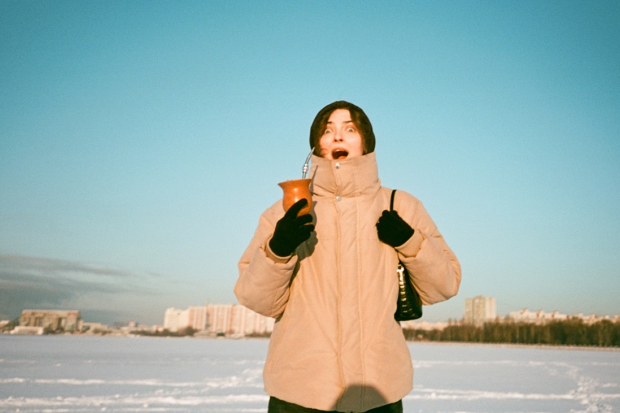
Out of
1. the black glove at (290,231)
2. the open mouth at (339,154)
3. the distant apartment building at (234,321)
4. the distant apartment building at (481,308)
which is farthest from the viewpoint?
the distant apartment building at (481,308)

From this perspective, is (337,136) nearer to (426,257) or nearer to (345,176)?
(345,176)

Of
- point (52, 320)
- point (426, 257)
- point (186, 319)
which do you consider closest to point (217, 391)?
point (426, 257)

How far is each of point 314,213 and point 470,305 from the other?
87.4m

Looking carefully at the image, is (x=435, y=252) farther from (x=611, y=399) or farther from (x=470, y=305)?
(x=470, y=305)

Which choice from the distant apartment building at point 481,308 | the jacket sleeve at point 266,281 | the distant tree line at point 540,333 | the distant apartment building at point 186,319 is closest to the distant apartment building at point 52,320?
the distant apartment building at point 186,319

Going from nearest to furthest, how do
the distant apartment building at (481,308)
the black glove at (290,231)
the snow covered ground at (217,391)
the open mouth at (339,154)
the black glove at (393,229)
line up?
the black glove at (290,231) < the black glove at (393,229) < the open mouth at (339,154) < the snow covered ground at (217,391) < the distant apartment building at (481,308)

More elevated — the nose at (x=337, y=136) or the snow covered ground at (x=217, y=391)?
the nose at (x=337, y=136)

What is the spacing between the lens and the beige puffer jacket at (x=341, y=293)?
1295mm

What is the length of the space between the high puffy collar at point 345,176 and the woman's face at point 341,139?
0.08 meters

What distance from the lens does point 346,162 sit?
144 centimetres

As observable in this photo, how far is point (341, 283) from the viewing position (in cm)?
138

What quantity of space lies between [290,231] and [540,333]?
5003 cm

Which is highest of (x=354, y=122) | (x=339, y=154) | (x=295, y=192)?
(x=354, y=122)

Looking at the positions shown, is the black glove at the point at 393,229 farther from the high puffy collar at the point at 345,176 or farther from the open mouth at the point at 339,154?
the open mouth at the point at 339,154
